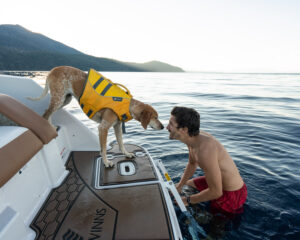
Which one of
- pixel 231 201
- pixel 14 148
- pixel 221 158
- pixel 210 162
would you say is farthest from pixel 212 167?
pixel 14 148

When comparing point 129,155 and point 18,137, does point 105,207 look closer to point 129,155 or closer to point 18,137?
point 18,137

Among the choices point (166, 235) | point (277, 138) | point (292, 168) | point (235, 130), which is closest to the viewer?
point (166, 235)

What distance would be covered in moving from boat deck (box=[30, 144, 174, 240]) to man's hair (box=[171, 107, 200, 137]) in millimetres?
941

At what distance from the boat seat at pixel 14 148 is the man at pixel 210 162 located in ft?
5.54

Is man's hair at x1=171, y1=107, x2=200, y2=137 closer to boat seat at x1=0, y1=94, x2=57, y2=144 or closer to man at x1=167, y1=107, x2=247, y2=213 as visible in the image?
man at x1=167, y1=107, x2=247, y2=213

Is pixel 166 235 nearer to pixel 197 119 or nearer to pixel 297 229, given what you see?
pixel 197 119

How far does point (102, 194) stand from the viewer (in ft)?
8.06

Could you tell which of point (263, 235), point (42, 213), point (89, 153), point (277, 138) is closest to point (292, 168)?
point (277, 138)

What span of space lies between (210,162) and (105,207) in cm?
139

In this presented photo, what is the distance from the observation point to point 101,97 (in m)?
3.29

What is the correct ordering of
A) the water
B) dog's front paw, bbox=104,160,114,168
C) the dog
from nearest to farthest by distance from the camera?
1. the water
2. dog's front paw, bbox=104,160,114,168
3. the dog

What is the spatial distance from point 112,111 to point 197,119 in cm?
170

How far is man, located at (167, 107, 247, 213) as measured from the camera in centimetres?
222

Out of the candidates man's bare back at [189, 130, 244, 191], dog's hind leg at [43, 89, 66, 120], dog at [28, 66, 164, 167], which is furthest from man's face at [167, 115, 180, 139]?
dog's hind leg at [43, 89, 66, 120]
